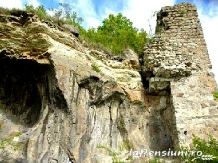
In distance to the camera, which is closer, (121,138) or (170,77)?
(121,138)

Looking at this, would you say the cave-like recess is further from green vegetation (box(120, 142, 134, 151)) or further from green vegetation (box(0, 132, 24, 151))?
green vegetation (box(120, 142, 134, 151))

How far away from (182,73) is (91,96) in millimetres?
2532

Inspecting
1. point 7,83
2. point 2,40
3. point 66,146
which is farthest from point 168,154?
point 2,40

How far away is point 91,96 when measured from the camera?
20.2 feet

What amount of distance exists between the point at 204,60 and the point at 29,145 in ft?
15.9

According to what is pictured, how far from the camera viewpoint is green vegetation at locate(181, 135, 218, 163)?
532cm

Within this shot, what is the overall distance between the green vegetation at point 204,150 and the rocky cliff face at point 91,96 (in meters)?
0.22

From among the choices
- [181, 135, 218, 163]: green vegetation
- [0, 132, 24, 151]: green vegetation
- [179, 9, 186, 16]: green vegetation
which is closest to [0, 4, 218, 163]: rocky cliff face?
[0, 132, 24, 151]: green vegetation

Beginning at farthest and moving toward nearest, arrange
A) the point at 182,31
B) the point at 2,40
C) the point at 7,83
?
the point at 182,31
the point at 7,83
the point at 2,40

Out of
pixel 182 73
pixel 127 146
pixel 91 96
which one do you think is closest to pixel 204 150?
pixel 127 146

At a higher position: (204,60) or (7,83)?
(204,60)

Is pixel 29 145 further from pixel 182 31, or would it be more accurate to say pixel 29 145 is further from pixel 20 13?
pixel 182 31

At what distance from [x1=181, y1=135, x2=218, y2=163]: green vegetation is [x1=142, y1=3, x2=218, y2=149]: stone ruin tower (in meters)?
0.16

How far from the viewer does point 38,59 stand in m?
6.05
